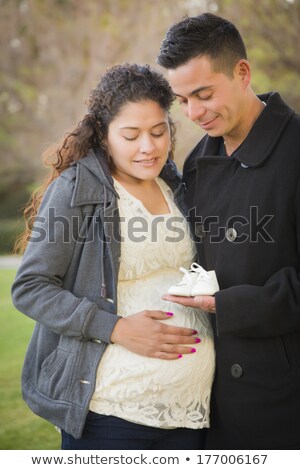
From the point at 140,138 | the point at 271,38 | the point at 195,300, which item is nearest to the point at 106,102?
the point at 140,138

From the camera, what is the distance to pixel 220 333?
2.29 meters

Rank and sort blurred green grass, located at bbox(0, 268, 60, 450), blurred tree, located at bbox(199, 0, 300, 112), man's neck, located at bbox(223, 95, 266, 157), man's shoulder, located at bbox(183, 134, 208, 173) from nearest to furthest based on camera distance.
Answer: man's neck, located at bbox(223, 95, 266, 157) → man's shoulder, located at bbox(183, 134, 208, 173) → blurred green grass, located at bbox(0, 268, 60, 450) → blurred tree, located at bbox(199, 0, 300, 112)

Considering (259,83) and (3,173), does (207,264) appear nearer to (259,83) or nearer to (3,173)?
(259,83)

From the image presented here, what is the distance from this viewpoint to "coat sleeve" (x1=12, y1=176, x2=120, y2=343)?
88.4 inches

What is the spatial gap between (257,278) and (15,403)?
2851mm

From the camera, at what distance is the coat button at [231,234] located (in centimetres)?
234

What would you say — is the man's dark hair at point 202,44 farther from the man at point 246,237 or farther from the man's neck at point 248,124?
the man's neck at point 248,124

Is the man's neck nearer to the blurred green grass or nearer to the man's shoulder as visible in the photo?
the man's shoulder

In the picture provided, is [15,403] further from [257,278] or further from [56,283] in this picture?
[257,278]

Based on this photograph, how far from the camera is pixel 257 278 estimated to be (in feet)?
7.60

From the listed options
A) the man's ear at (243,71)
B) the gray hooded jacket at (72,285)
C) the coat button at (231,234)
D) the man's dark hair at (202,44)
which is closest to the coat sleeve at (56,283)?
the gray hooded jacket at (72,285)

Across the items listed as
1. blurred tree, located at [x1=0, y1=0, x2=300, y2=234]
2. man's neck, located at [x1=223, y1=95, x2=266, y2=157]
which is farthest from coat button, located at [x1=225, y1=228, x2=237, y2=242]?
blurred tree, located at [x1=0, y1=0, x2=300, y2=234]

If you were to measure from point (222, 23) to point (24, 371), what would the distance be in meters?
1.46

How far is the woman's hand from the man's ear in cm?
88
